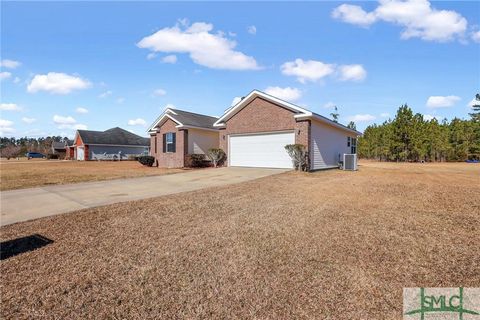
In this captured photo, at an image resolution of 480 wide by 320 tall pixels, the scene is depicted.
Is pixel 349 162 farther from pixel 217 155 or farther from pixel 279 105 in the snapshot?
pixel 217 155

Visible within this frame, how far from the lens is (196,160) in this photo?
75.4 feet

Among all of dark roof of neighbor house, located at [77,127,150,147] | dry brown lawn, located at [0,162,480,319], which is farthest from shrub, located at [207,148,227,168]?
dark roof of neighbor house, located at [77,127,150,147]

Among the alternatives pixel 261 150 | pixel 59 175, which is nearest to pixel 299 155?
pixel 261 150

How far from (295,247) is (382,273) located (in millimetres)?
1354

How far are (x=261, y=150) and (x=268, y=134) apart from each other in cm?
123

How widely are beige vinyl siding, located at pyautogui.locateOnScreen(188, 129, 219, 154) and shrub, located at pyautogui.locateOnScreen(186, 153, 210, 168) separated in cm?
82

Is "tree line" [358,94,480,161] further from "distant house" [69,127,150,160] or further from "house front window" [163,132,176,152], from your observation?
"distant house" [69,127,150,160]

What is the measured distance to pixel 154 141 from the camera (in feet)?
91.1

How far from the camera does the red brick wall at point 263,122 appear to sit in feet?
57.1

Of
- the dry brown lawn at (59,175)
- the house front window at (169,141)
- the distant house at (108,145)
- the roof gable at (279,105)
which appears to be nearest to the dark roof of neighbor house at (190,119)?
the house front window at (169,141)

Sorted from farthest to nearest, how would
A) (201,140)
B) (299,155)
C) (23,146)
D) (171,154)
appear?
(23,146)
(201,140)
(171,154)
(299,155)

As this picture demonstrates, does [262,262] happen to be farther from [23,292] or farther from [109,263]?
[23,292]

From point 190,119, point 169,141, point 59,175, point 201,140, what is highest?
point 190,119

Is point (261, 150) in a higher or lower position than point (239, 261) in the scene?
higher
